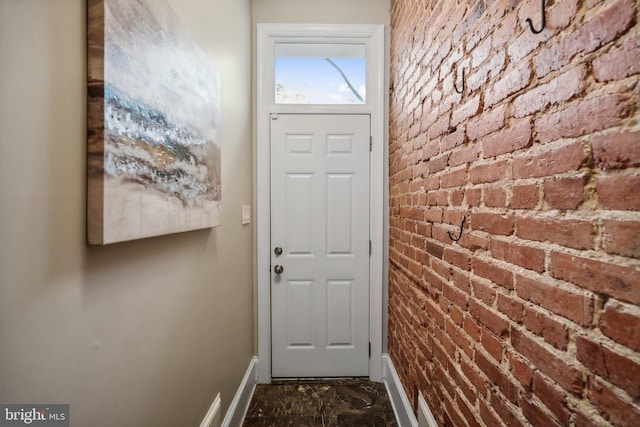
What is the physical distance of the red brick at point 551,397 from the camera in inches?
22.8

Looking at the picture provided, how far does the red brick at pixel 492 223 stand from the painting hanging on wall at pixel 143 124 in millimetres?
1004

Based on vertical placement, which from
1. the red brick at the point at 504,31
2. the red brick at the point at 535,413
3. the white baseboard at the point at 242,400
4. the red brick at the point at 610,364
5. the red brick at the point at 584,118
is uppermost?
the red brick at the point at 504,31

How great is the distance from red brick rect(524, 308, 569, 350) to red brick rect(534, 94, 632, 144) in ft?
1.29

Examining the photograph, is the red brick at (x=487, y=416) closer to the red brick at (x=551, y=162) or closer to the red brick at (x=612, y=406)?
the red brick at (x=612, y=406)

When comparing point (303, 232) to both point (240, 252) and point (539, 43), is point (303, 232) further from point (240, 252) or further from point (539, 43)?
point (539, 43)

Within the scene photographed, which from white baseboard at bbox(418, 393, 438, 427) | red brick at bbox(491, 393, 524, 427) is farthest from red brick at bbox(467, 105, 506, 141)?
white baseboard at bbox(418, 393, 438, 427)

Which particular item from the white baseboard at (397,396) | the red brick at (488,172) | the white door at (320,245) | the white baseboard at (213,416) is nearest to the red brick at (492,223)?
the red brick at (488,172)

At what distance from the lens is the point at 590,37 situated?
53 cm

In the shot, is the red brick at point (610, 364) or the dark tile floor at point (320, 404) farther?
the dark tile floor at point (320, 404)

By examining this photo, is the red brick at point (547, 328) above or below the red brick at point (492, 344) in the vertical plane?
above

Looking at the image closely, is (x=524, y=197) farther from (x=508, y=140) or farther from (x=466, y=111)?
(x=466, y=111)

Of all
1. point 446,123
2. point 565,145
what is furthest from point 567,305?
point 446,123

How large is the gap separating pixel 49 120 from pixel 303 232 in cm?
171

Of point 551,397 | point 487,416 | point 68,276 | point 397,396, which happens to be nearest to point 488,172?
point 551,397
